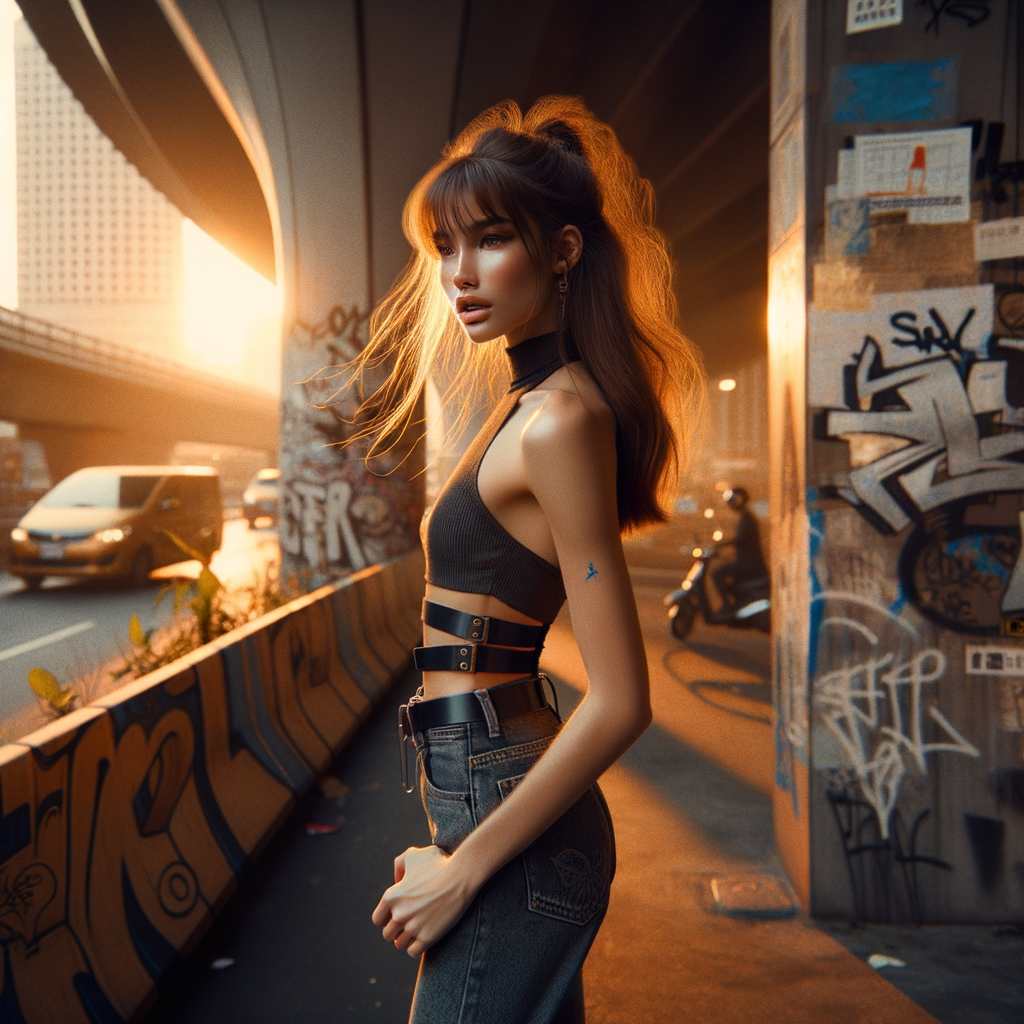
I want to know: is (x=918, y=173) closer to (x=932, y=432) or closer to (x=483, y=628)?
(x=932, y=432)

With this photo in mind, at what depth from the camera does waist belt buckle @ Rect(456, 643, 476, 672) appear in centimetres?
129

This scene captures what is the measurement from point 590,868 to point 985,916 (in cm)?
303

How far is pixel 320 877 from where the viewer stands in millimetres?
4004

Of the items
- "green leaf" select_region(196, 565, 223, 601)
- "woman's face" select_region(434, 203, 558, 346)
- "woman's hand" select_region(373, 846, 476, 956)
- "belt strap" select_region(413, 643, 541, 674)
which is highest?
"woman's face" select_region(434, 203, 558, 346)

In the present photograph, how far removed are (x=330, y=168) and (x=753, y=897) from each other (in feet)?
30.5

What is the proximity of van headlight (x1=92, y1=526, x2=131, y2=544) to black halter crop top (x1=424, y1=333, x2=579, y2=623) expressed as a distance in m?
14.3

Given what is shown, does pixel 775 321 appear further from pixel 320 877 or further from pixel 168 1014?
pixel 168 1014

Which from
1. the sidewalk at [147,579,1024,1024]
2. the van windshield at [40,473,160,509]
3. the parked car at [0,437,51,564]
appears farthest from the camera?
the van windshield at [40,473,160,509]

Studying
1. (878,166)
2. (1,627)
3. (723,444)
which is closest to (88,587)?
(1,627)

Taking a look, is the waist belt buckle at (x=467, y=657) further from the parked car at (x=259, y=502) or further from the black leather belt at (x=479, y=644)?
the parked car at (x=259, y=502)

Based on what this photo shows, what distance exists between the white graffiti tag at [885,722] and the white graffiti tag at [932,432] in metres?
0.61

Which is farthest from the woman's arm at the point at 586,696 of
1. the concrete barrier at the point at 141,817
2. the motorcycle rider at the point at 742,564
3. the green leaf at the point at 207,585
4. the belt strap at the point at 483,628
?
the motorcycle rider at the point at 742,564

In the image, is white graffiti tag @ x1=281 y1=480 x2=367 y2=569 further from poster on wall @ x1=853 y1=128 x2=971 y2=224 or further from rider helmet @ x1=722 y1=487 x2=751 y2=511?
poster on wall @ x1=853 y1=128 x2=971 y2=224


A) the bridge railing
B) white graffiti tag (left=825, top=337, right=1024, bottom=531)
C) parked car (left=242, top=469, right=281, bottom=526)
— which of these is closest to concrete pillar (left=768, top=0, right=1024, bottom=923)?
white graffiti tag (left=825, top=337, right=1024, bottom=531)
